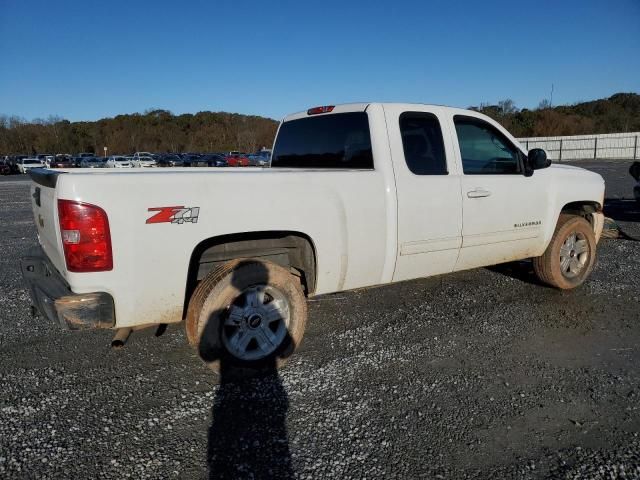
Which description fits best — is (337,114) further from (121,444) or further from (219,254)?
(121,444)

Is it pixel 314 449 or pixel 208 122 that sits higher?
pixel 208 122

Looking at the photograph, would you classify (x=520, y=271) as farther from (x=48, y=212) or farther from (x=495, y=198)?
(x=48, y=212)

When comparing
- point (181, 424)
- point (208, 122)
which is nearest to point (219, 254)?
point (181, 424)

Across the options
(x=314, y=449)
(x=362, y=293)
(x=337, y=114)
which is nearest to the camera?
(x=314, y=449)

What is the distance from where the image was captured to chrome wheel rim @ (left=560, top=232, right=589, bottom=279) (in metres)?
5.51

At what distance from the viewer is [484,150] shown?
4820mm

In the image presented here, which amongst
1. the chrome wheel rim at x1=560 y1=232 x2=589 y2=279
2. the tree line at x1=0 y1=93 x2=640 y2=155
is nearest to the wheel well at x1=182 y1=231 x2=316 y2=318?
the chrome wheel rim at x1=560 y1=232 x2=589 y2=279

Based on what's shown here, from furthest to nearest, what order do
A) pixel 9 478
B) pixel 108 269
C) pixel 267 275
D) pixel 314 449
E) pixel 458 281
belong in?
pixel 458 281
pixel 267 275
pixel 108 269
pixel 314 449
pixel 9 478

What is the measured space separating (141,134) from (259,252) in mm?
103679

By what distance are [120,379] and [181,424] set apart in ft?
2.86

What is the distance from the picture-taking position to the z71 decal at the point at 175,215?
9.90 ft

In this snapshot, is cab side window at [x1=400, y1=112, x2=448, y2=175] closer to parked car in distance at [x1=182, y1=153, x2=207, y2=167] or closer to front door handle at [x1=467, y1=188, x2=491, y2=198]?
front door handle at [x1=467, y1=188, x2=491, y2=198]

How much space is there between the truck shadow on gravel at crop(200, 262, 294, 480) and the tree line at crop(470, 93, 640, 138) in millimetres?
58214

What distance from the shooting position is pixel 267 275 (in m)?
3.52
